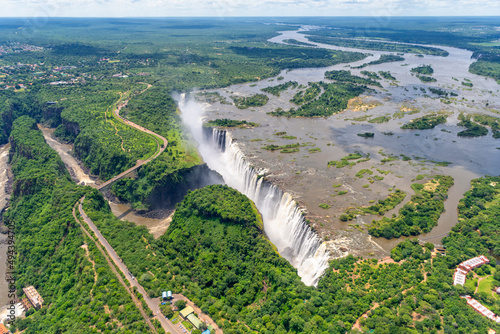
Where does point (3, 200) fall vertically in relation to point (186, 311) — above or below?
below

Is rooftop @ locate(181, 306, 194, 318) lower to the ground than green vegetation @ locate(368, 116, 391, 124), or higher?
lower

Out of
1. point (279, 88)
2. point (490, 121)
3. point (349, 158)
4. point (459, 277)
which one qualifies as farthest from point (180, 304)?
point (279, 88)

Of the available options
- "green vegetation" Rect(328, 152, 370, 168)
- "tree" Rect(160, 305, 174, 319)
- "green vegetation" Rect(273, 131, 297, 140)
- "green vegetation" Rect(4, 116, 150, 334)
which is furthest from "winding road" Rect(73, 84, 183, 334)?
"green vegetation" Rect(328, 152, 370, 168)

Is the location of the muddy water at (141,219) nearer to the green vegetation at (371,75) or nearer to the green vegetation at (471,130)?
the green vegetation at (471,130)

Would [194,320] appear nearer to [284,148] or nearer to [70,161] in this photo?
[284,148]

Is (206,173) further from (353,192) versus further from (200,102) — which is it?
(200,102)

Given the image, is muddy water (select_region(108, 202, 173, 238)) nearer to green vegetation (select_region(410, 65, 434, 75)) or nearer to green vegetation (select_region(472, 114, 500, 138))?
green vegetation (select_region(472, 114, 500, 138))

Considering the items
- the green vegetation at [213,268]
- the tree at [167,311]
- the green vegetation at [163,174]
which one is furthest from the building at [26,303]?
the green vegetation at [163,174]
